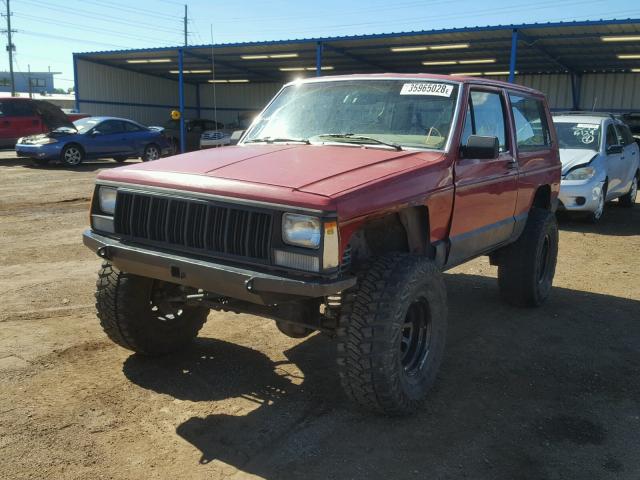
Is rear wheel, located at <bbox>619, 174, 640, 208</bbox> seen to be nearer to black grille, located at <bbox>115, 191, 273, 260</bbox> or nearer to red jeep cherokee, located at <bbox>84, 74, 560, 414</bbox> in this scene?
red jeep cherokee, located at <bbox>84, 74, 560, 414</bbox>

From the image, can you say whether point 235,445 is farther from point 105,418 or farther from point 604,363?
point 604,363

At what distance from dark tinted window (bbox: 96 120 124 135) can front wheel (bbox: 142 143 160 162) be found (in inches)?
37.2

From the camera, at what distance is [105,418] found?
135 inches

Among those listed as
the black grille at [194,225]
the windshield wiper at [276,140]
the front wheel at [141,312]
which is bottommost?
the front wheel at [141,312]

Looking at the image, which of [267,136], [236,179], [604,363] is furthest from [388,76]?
[604,363]

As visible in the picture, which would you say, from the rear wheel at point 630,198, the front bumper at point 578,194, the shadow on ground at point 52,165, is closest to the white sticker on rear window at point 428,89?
the front bumper at point 578,194

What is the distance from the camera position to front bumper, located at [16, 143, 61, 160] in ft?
53.1

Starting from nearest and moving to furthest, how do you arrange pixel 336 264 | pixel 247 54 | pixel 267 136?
pixel 336 264
pixel 267 136
pixel 247 54

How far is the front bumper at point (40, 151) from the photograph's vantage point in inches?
637

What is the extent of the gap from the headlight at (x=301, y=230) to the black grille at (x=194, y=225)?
3.3 inches

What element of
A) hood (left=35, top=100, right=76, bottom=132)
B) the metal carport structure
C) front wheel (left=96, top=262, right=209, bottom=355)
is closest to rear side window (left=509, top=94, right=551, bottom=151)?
front wheel (left=96, top=262, right=209, bottom=355)

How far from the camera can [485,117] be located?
4629mm

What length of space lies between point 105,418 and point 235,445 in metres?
0.79

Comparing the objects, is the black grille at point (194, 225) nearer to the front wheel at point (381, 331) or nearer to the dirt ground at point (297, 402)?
the front wheel at point (381, 331)
